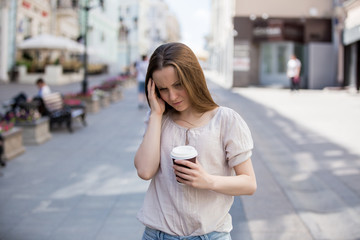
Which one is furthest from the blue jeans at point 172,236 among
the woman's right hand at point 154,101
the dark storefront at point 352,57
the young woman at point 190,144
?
the dark storefront at point 352,57

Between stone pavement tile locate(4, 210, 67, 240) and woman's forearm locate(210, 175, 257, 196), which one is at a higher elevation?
woman's forearm locate(210, 175, 257, 196)

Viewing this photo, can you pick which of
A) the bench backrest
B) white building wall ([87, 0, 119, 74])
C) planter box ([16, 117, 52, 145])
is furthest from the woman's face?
white building wall ([87, 0, 119, 74])

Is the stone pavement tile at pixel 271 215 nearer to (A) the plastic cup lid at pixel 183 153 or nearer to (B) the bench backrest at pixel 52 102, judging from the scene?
(A) the plastic cup lid at pixel 183 153

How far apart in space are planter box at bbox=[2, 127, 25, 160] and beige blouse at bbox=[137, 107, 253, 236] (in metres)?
5.43

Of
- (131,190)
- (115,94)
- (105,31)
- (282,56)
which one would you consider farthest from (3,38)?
(105,31)

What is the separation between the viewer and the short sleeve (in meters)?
1.54

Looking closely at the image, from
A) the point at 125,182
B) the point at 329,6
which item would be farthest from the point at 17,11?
the point at 125,182

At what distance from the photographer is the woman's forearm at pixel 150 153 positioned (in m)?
1.58

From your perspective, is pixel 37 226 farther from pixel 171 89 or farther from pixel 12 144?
pixel 12 144

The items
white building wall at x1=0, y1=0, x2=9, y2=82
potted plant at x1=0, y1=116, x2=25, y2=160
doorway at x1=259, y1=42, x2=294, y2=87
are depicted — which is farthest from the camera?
doorway at x1=259, y1=42, x2=294, y2=87

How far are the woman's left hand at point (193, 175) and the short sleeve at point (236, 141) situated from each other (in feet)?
0.48

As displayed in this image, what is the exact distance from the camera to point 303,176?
5508mm

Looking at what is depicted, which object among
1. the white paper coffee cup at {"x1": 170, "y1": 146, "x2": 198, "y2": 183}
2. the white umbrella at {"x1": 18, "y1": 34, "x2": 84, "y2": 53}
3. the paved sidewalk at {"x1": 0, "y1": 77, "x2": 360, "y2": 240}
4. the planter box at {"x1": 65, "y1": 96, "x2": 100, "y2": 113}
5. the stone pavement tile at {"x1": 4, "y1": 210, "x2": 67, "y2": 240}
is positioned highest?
the white umbrella at {"x1": 18, "y1": 34, "x2": 84, "y2": 53}

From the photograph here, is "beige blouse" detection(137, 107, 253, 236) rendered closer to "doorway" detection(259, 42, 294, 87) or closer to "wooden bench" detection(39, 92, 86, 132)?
"wooden bench" detection(39, 92, 86, 132)
